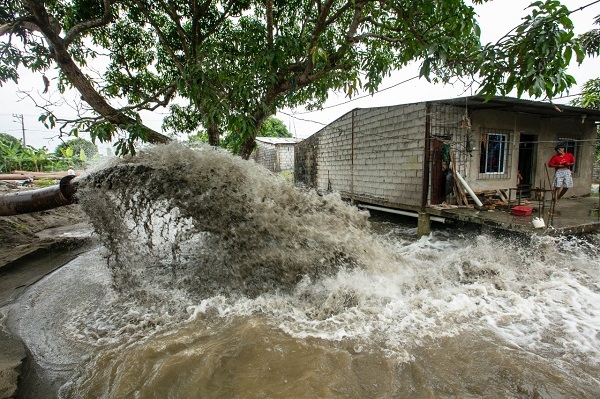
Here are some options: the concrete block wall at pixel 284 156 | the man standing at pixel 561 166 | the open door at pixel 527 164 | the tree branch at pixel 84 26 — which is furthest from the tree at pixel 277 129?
the tree branch at pixel 84 26

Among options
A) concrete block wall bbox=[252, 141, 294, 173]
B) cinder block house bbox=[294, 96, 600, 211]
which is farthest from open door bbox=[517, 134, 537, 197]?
concrete block wall bbox=[252, 141, 294, 173]

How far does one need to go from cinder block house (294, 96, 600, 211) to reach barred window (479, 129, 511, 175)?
0.03 meters

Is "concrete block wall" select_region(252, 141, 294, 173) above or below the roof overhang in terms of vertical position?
below

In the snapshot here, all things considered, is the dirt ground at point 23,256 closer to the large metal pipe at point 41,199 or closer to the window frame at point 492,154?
the large metal pipe at point 41,199

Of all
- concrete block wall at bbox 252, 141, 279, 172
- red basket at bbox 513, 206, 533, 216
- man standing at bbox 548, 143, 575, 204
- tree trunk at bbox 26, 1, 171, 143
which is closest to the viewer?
tree trunk at bbox 26, 1, 171, 143

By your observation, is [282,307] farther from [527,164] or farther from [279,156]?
[279,156]

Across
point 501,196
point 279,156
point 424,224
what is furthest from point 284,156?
point 501,196

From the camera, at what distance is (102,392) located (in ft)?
8.80

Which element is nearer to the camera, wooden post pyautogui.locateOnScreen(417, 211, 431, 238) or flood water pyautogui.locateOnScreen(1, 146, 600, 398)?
flood water pyautogui.locateOnScreen(1, 146, 600, 398)

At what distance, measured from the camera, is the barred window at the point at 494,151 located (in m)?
9.13

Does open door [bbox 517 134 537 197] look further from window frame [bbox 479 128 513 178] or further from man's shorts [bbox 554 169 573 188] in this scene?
man's shorts [bbox 554 169 573 188]

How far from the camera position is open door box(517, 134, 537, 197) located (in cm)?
1045

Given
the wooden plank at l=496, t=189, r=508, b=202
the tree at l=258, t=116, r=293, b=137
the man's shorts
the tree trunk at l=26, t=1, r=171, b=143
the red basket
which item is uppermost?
the tree at l=258, t=116, r=293, b=137

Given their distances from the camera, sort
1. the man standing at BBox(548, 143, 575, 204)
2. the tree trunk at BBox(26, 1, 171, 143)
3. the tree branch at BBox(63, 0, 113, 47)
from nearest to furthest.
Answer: the tree trunk at BBox(26, 1, 171, 143)
the tree branch at BBox(63, 0, 113, 47)
the man standing at BBox(548, 143, 575, 204)
